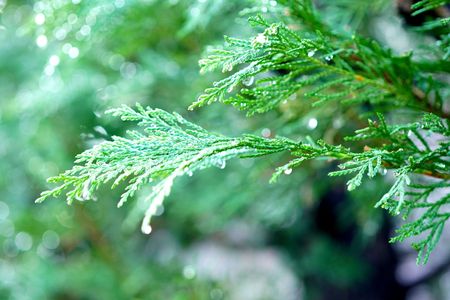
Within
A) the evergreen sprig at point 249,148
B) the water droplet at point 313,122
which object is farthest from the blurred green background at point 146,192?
the evergreen sprig at point 249,148

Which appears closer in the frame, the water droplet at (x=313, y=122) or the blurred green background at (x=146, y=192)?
the water droplet at (x=313, y=122)

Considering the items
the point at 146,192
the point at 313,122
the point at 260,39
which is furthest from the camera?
the point at 146,192

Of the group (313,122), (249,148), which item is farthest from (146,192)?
(249,148)

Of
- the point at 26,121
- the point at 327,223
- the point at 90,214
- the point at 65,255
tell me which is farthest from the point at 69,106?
the point at 327,223

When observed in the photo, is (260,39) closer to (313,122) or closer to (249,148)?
(249,148)

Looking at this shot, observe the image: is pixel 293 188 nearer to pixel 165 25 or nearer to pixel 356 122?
pixel 356 122

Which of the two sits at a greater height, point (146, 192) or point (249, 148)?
point (249, 148)

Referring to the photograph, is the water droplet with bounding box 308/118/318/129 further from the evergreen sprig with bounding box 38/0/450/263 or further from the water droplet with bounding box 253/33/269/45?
the water droplet with bounding box 253/33/269/45

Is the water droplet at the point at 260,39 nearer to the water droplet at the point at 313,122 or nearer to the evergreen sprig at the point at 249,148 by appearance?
the evergreen sprig at the point at 249,148
